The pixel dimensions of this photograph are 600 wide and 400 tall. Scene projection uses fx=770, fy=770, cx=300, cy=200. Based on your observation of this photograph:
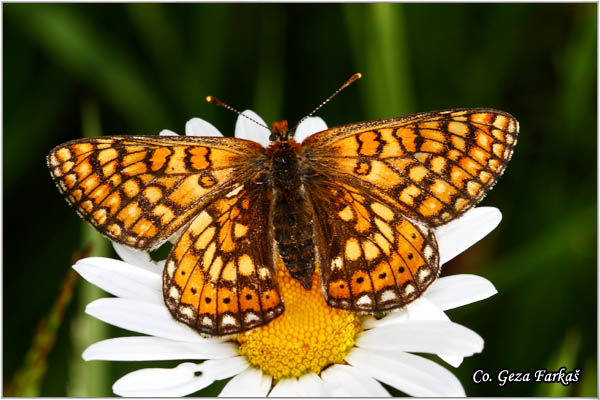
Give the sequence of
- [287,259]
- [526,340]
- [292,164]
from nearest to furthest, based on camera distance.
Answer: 1. [287,259]
2. [292,164]
3. [526,340]

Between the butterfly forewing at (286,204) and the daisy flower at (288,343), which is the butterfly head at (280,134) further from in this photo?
the daisy flower at (288,343)

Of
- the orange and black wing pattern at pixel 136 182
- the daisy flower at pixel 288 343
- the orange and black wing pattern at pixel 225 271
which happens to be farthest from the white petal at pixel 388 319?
the orange and black wing pattern at pixel 136 182

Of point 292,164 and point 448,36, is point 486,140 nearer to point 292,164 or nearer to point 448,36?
point 292,164

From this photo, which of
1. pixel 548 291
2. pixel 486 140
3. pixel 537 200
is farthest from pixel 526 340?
pixel 486 140

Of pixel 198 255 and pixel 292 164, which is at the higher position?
pixel 292 164

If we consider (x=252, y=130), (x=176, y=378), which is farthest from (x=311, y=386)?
(x=252, y=130)

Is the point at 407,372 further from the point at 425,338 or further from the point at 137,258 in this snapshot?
the point at 137,258
